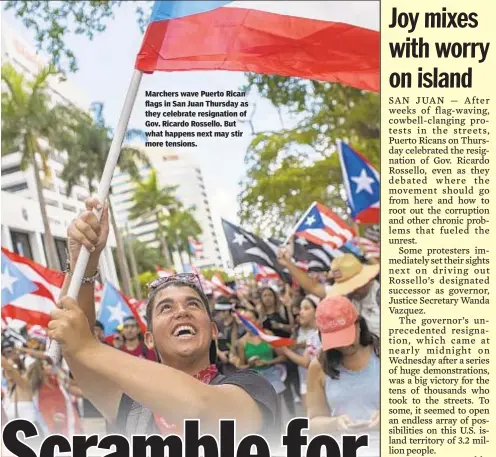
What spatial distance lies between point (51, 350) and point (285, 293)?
10.8 feet

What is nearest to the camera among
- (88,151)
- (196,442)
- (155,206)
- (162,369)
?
(162,369)

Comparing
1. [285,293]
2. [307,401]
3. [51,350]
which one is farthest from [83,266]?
[285,293]

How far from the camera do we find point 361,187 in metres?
5.20

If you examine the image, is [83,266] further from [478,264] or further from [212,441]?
[478,264]

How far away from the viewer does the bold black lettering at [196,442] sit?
2246 millimetres

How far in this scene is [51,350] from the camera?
1.99 metres

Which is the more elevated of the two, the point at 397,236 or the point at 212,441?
the point at 397,236

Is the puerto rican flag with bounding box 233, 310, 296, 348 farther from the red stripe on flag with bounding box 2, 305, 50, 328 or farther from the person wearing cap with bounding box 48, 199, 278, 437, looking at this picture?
the person wearing cap with bounding box 48, 199, 278, 437

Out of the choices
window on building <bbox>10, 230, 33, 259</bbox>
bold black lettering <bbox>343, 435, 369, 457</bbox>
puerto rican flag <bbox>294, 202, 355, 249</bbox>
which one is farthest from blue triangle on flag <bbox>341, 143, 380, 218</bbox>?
bold black lettering <bbox>343, 435, 369, 457</bbox>

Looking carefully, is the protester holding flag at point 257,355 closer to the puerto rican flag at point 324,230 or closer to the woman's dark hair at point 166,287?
the puerto rican flag at point 324,230

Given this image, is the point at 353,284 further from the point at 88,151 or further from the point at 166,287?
the point at 166,287

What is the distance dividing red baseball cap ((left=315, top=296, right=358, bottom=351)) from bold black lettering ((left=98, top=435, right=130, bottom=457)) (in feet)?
2.65

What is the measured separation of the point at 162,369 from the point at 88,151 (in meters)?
2.88

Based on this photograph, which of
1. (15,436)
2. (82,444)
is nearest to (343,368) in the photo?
(82,444)
